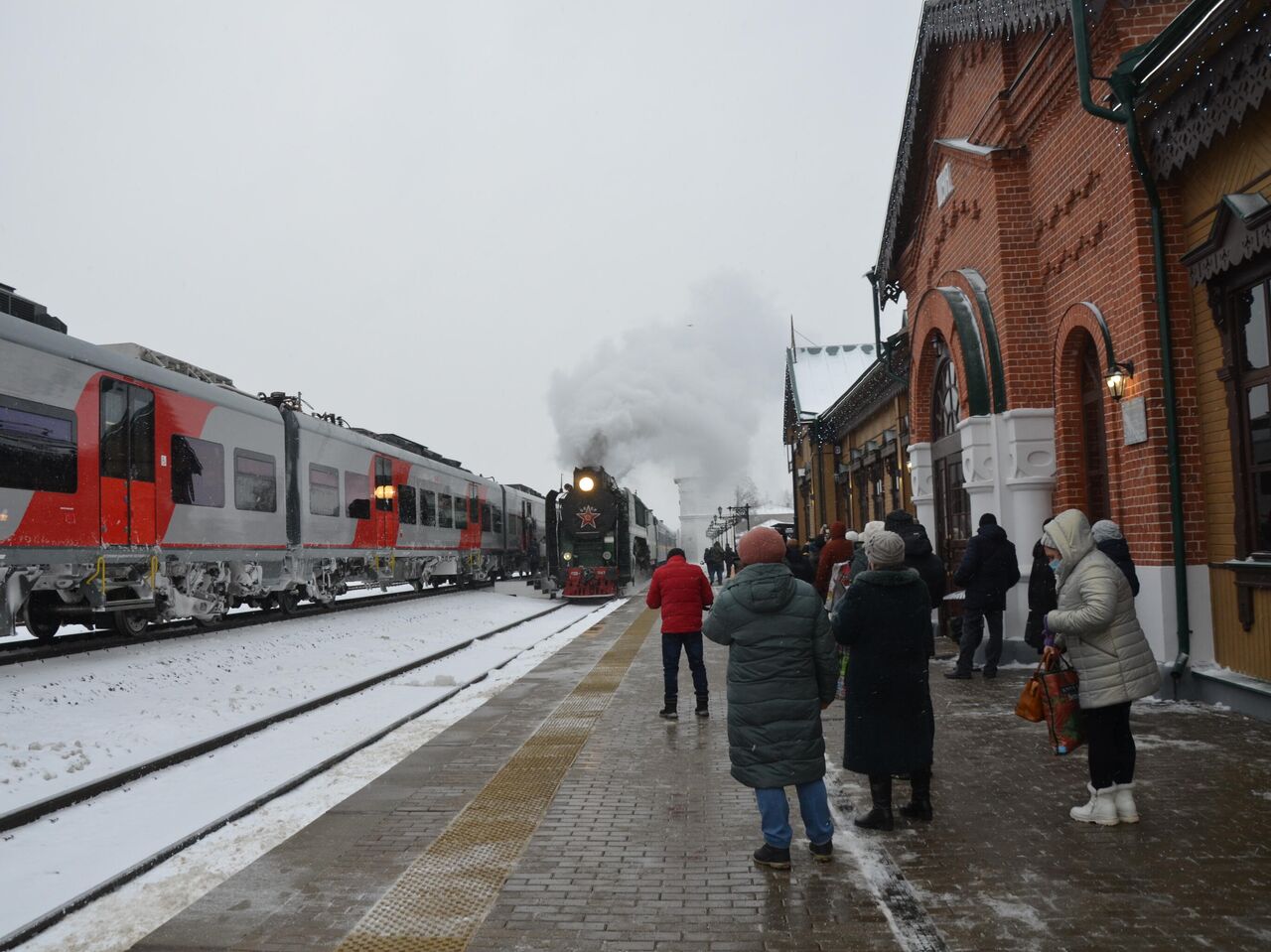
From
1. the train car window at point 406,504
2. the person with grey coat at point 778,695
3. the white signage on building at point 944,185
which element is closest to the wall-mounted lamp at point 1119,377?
the white signage on building at point 944,185

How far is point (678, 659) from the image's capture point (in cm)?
794

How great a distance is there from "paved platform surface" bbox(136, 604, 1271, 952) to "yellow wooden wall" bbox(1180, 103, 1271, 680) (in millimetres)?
808

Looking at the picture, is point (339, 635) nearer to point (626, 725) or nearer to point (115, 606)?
point (115, 606)

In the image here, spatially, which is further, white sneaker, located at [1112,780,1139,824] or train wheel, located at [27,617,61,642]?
train wheel, located at [27,617,61,642]

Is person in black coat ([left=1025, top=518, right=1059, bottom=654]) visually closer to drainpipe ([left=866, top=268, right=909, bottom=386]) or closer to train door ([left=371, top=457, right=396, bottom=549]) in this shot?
drainpipe ([left=866, top=268, right=909, bottom=386])

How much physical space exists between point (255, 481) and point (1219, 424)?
41.3 feet

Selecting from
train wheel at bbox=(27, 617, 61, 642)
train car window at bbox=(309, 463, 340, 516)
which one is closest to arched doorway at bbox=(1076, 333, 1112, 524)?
train wheel at bbox=(27, 617, 61, 642)

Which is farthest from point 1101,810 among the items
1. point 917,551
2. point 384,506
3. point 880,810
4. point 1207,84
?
point 384,506

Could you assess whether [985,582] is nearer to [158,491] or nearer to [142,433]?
[158,491]

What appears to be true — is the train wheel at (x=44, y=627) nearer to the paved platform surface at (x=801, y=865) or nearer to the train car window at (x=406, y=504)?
the paved platform surface at (x=801, y=865)

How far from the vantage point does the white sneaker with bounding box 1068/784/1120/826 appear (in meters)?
4.63

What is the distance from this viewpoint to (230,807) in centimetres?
529

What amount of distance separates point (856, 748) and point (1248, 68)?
16.3 ft

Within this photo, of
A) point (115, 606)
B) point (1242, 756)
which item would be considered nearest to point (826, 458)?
→ point (115, 606)
